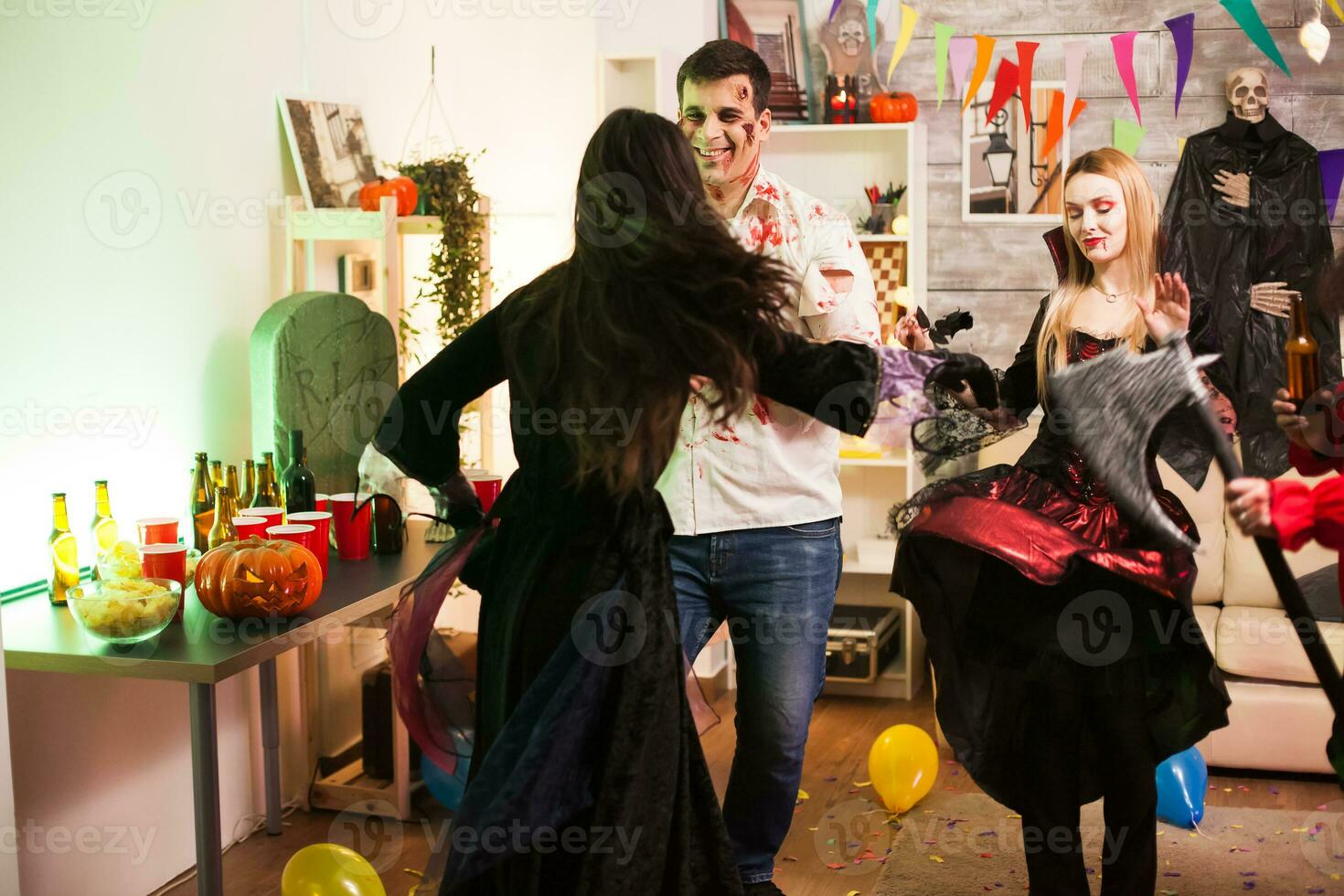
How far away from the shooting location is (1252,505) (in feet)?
5.87

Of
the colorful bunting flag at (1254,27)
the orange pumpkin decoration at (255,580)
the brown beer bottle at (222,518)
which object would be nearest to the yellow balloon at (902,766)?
the orange pumpkin decoration at (255,580)

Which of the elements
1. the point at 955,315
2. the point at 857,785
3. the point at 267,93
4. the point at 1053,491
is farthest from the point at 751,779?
the point at 267,93

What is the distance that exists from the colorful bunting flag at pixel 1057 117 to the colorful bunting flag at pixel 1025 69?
0.25ft

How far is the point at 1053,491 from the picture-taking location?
2.37m

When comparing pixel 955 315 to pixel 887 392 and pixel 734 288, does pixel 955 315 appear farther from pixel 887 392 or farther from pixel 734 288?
pixel 734 288

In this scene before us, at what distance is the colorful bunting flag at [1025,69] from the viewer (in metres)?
4.34

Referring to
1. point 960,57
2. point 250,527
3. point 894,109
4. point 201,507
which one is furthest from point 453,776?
point 960,57

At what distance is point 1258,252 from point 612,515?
10.3ft

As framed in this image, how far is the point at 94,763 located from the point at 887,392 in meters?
1.94

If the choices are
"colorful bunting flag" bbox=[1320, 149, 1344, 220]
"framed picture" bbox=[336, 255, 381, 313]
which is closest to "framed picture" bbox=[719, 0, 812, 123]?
"framed picture" bbox=[336, 255, 381, 313]

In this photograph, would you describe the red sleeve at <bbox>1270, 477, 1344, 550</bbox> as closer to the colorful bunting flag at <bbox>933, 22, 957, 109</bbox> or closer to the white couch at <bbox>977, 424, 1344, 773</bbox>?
the white couch at <bbox>977, 424, 1344, 773</bbox>

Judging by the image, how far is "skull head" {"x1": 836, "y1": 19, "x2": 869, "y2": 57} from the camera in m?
4.50

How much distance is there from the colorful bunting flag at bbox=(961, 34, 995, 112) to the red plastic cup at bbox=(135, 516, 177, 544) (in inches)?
121

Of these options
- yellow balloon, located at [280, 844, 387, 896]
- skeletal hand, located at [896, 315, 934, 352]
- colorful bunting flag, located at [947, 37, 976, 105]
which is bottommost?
yellow balloon, located at [280, 844, 387, 896]
